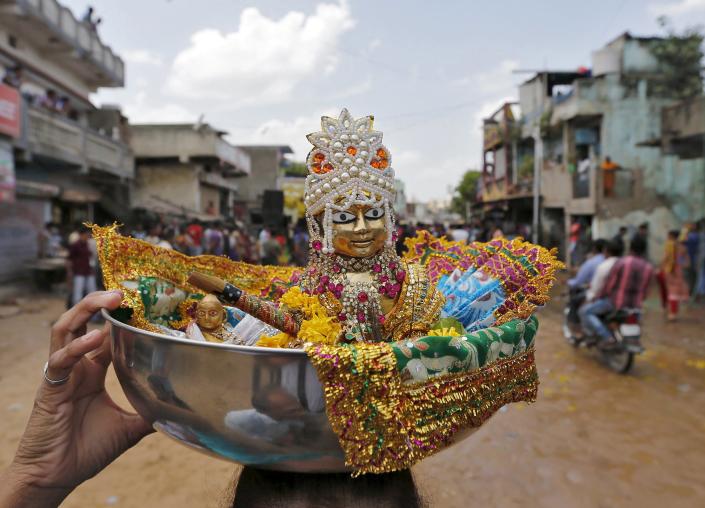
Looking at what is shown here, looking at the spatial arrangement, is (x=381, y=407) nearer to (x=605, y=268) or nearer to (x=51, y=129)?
(x=605, y=268)

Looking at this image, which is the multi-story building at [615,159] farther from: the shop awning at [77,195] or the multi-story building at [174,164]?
the shop awning at [77,195]

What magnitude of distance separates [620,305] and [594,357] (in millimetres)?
985

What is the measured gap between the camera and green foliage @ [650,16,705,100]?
15281 mm

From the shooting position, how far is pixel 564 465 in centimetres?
368

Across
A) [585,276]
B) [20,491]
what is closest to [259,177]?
[585,276]

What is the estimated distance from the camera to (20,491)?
136 centimetres

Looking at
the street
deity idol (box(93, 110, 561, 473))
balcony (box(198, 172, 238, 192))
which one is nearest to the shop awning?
balcony (box(198, 172, 238, 192))

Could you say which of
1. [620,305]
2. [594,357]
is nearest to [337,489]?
[620,305]

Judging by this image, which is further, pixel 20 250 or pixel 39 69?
pixel 39 69

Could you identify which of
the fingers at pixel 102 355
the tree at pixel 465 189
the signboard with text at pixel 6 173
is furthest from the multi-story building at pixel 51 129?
the tree at pixel 465 189

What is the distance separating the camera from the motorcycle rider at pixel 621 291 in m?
5.64

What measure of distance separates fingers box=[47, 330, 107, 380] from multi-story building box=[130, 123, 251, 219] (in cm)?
1922

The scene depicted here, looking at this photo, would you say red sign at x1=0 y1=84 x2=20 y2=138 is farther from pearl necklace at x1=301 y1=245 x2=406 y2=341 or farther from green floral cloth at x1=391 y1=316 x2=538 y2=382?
green floral cloth at x1=391 y1=316 x2=538 y2=382

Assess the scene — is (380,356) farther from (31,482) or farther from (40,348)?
(40,348)
